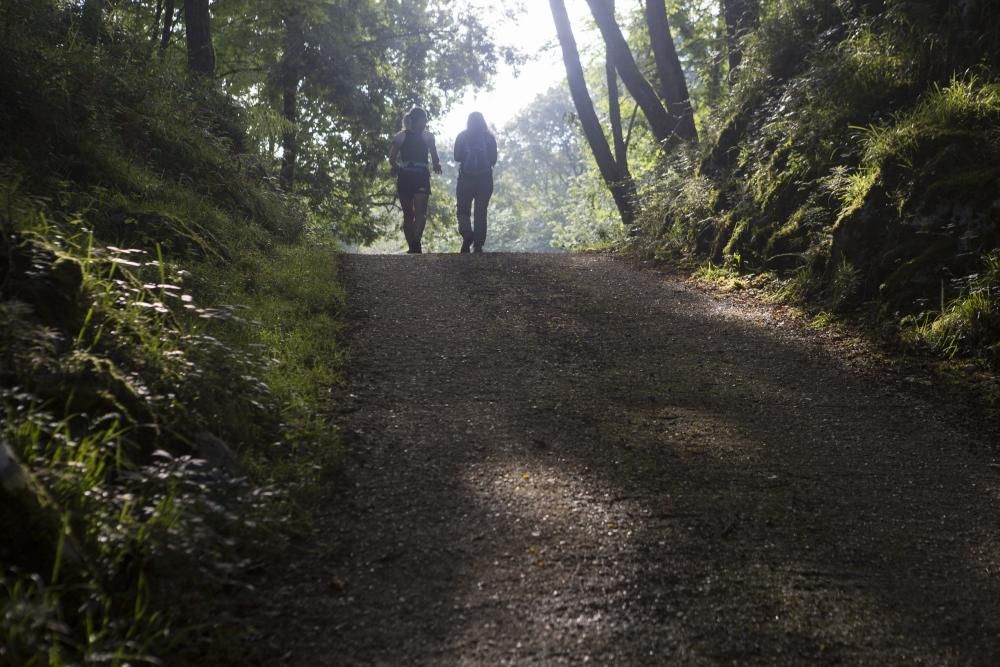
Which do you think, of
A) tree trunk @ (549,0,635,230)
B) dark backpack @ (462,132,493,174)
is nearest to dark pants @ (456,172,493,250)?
dark backpack @ (462,132,493,174)

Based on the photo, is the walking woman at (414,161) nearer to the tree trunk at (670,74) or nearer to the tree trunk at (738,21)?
the tree trunk at (670,74)

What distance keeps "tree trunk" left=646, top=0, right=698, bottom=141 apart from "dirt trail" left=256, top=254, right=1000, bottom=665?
25.1 ft

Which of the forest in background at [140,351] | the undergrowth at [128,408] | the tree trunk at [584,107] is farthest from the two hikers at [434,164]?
the undergrowth at [128,408]

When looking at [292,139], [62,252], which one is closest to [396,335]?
[62,252]

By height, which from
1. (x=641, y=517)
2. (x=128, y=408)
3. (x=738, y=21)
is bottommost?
(x=641, y=517)

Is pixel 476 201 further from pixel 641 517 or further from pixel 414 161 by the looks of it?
pixel 641 517

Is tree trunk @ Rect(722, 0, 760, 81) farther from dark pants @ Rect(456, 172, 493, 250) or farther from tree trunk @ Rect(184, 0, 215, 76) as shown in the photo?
tree trunk @ Rect(184, 0, 215, 76)

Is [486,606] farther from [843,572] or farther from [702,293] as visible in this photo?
[702,293]

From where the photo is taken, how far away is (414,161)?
1195cm

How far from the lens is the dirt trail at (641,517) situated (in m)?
2.60

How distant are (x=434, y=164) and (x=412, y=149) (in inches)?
17.1

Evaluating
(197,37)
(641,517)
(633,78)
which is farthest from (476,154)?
(641,517)

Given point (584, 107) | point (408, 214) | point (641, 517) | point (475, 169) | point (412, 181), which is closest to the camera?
point (641, 517)

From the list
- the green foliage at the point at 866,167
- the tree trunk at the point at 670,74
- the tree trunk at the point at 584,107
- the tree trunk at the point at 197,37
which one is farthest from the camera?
the tree trunk at the point at 584,107
